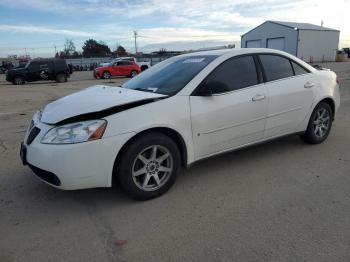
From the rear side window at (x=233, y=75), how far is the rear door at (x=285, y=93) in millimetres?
236

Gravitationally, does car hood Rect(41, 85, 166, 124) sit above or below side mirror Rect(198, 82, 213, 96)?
below

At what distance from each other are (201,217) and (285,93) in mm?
2291

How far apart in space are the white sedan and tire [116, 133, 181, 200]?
0.03 ft

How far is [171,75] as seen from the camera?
438 cm

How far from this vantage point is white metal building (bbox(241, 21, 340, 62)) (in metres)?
49.8

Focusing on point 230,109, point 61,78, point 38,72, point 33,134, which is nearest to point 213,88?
point 230,109

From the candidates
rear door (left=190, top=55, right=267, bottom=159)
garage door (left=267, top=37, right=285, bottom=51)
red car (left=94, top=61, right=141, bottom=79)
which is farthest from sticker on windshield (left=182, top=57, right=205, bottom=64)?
garage door (left=267, top=37, right=285, bottom=51)

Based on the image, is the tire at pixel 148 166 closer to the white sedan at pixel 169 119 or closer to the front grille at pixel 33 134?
the white sedan at pixel 169 119

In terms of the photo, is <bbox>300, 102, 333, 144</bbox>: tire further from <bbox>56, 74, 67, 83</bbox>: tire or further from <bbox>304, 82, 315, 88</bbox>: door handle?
<bbox>56, 74, 67, 83</bbox>: tire

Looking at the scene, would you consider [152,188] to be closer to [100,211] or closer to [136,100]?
[100,211]

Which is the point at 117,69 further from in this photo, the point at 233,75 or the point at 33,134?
the point at 33,134

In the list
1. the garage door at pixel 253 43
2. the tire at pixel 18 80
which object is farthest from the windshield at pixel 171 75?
the garage door at pixel 253 43

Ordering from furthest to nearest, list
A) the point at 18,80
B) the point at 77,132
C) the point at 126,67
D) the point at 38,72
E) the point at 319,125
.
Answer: the point at 126,67
the point at 38,72
the point at 18,80
the point at 319,125
the point at 77,132

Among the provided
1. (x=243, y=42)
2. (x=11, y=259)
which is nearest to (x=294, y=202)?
(x=11, y=259)
